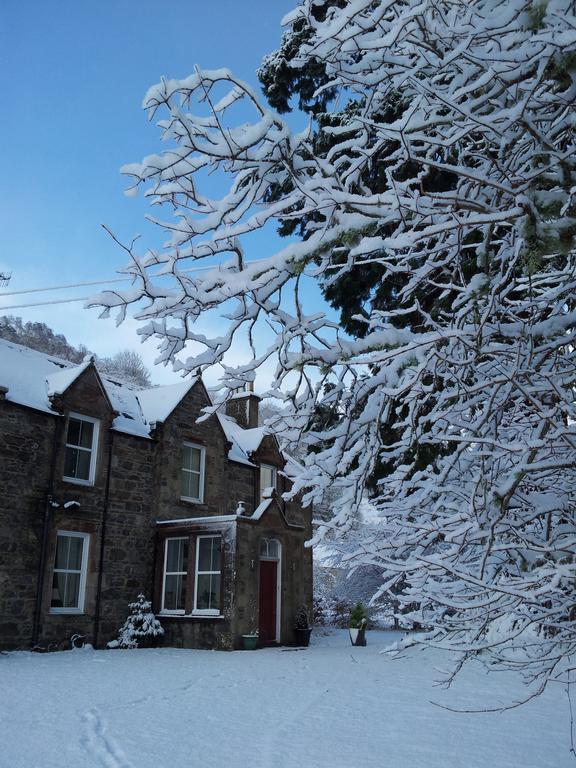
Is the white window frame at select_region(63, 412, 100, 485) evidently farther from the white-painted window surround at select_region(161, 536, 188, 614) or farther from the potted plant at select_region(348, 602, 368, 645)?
the potted plant at select_region(348, 602, 368, 645)

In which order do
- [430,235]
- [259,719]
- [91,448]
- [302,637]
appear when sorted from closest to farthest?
[430,235], [259,719], [91,448], [302,637]

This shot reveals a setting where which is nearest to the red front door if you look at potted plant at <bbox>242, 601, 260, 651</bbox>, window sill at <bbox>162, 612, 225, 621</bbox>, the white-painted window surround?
potted plant at <bbox>242, 601, 260, 651</bbox>

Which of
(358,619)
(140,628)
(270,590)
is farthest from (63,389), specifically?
(358,619)

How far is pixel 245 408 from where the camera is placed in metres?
25.0

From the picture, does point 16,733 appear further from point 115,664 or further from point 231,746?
point 115,664

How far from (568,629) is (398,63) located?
10.2 feet

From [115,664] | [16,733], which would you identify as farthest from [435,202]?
[115,664]

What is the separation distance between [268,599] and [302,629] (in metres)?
1.39

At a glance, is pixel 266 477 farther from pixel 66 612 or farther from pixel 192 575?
pixel 66 612

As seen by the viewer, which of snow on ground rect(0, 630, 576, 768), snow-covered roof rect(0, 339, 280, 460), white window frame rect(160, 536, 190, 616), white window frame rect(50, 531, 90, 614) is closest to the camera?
snow on ground rect(0, 630, 576, 768)

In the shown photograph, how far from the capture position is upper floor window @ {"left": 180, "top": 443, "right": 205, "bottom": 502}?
1936 centimetres

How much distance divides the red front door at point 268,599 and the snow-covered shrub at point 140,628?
2.99m

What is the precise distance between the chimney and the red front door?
6.82 m

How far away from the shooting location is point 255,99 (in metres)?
3.39
